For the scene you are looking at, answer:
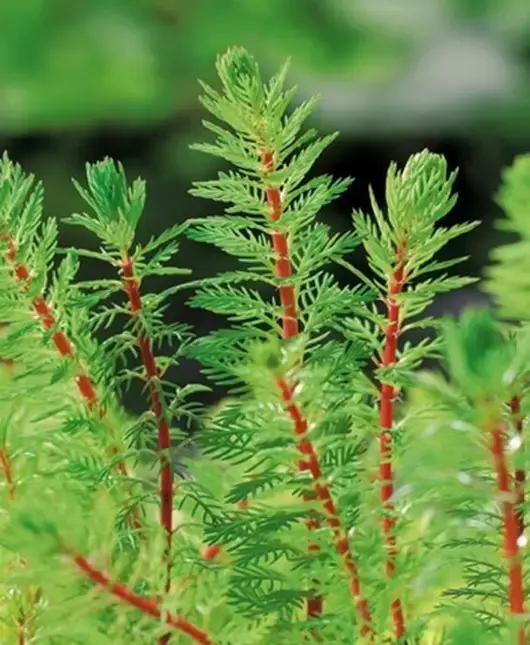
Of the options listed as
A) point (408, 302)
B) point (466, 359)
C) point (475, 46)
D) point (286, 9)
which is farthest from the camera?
point (475, 46)

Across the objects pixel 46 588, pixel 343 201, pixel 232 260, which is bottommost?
pixel 46 588

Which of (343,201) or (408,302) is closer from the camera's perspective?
(408,302)

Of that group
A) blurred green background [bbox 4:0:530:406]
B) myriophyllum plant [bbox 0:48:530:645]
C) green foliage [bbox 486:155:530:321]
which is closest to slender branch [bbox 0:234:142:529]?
myriophyllum plant [bbox 0:48:530:645]

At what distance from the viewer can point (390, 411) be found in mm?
268

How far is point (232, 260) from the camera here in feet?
7.80

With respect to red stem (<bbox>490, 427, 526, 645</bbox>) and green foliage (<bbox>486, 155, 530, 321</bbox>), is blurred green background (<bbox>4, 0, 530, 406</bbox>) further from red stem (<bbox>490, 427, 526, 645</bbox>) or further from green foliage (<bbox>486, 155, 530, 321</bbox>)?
red stem (<bbox>490, 427, 526, 645</bbox>)

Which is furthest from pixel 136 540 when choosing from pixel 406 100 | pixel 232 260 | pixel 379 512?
pixel 406 100

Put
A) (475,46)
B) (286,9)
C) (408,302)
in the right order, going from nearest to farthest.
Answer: (408,302)
(286,9)
(475,46)

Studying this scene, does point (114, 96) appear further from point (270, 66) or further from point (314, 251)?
point (314, 251)

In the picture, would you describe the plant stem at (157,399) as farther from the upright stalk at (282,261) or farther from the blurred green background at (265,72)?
the blurred green background at (265,72)

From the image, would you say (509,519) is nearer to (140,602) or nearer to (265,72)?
(140,602)

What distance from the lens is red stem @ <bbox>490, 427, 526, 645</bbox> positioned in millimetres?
186

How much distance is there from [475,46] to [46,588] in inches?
101

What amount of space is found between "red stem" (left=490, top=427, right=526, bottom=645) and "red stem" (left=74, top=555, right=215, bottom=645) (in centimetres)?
6
